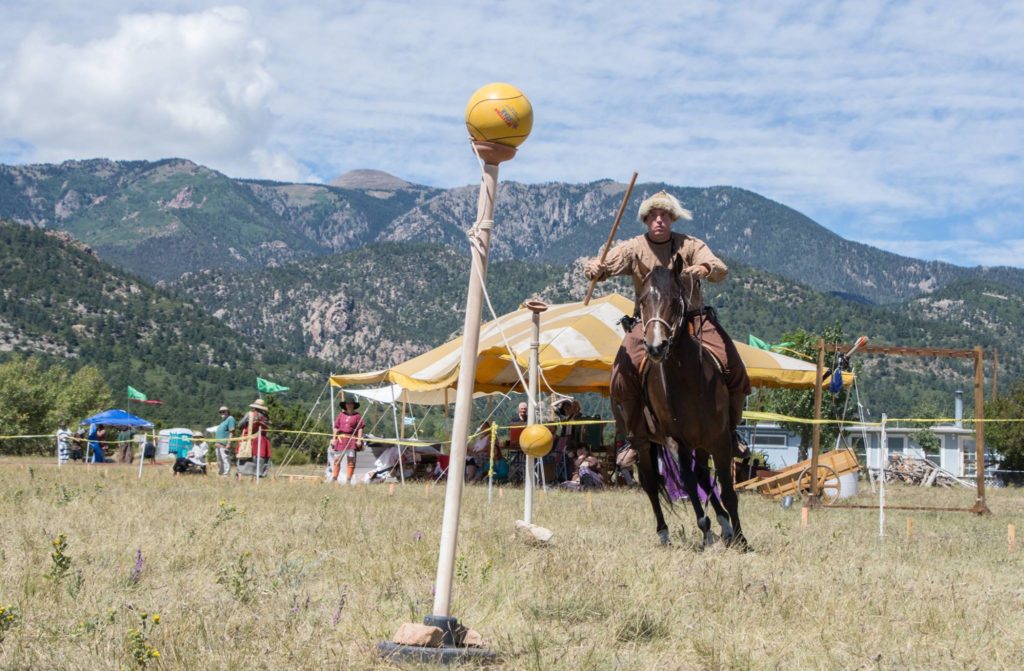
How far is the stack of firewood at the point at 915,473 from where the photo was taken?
34112 millimetres

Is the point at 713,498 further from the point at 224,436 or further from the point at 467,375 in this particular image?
the point at 224,436

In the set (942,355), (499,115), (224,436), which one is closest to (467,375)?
(499,115)

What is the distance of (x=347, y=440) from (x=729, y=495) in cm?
1415

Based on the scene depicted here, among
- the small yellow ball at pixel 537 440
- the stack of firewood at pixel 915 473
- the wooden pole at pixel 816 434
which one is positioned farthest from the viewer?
the stack of firewood at pixel 915 473

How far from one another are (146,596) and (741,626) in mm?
2934

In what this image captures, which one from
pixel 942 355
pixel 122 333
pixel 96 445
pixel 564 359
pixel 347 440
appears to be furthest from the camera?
pixel 122 333

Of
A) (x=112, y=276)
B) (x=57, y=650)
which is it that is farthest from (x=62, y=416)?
(x=112, y=276)

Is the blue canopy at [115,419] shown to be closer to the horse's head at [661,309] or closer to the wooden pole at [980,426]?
the wooden pole at [980,426]

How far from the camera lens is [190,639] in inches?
179

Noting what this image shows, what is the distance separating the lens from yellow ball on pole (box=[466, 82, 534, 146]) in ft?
15.7

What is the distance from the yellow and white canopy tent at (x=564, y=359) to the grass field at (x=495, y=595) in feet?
30.9

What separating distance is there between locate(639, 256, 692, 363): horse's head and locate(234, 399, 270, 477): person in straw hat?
47.2 feet

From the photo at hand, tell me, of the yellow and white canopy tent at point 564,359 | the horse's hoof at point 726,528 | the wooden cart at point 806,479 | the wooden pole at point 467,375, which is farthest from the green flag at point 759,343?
the wooden pole at point 467,375

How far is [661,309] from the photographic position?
7.62 m
